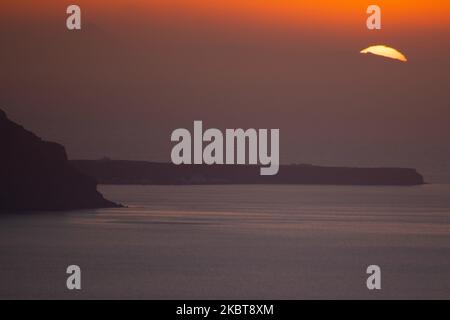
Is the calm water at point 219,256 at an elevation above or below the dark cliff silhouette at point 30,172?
below

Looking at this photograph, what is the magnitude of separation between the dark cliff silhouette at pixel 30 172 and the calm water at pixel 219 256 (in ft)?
8.17

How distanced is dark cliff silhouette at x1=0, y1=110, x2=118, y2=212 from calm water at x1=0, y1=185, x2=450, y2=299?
2491 mm

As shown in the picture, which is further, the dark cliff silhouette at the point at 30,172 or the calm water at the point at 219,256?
the dark cliff silhouette at the point at 30,172

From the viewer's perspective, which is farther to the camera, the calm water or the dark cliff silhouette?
the dark cliff silhouette

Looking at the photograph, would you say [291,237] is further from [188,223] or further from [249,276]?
[249,276]

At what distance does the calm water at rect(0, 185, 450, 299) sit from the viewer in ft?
178

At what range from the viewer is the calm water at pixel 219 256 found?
54.3 m

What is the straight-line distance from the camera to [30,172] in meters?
111

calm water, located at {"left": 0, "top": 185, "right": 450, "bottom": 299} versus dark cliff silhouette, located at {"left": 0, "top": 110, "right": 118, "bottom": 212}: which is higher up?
dark cliff silhouette, located at {"left": 0, "top": 110, "right": 118, "bottom": 212}

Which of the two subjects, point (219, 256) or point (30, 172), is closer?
point (219, 256)

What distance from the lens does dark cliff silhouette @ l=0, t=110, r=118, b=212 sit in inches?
4390

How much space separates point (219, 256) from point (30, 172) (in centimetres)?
4377

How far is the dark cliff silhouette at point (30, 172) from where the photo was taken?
4390 inches
